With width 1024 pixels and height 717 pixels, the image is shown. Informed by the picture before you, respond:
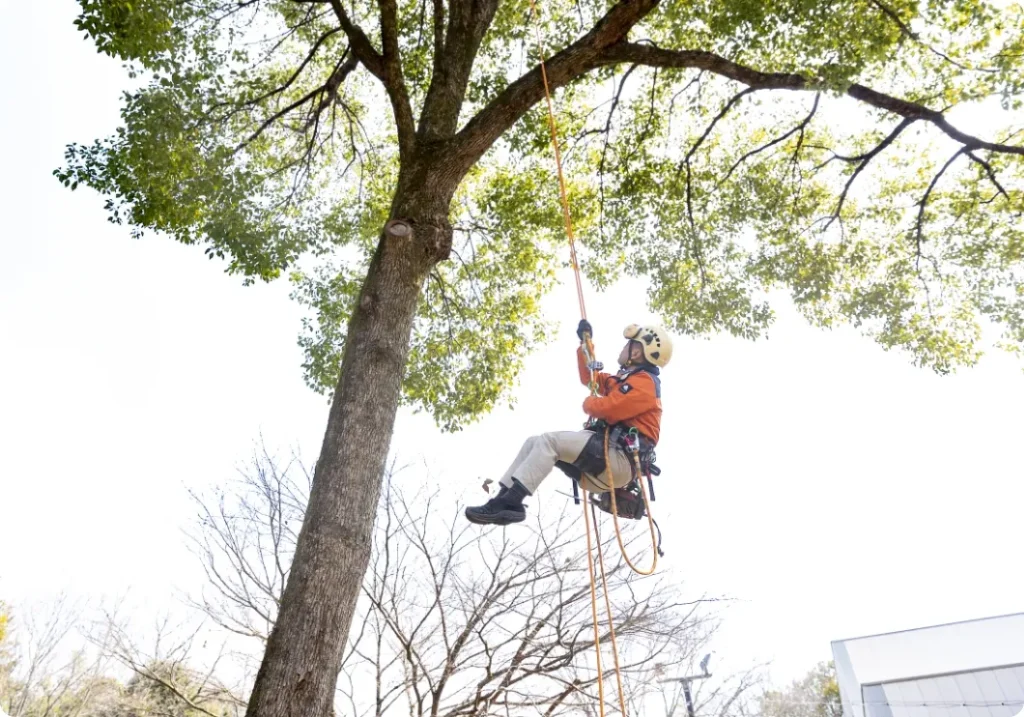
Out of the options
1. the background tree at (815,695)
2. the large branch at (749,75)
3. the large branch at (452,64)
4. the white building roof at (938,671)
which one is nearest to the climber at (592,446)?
the large branch at (452,64)

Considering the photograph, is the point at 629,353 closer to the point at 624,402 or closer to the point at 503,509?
the point at 624,402

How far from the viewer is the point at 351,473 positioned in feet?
9.55

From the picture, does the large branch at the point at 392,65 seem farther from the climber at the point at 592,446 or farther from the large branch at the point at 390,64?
the climber at the point at 592,446

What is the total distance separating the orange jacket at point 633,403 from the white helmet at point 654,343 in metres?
0.12

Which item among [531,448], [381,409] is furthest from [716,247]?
[381,409]

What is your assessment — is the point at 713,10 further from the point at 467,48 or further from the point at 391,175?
the point at 391,175

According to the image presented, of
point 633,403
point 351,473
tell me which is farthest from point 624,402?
point 351,473

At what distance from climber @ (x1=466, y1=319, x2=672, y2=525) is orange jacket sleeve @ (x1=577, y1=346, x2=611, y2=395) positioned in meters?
0.03

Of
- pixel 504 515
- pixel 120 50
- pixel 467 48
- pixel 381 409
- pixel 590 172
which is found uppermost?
pixel 590 172

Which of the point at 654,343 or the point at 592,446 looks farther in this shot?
the point at 654,343

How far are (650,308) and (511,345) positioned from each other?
1.72 m

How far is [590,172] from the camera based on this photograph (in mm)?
7266

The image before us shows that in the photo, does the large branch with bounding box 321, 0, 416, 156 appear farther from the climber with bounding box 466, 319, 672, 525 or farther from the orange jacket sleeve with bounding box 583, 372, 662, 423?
the orange jacket sleeve with bounding box 583, 372, 662, 423

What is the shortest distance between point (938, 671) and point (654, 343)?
45.2ft
